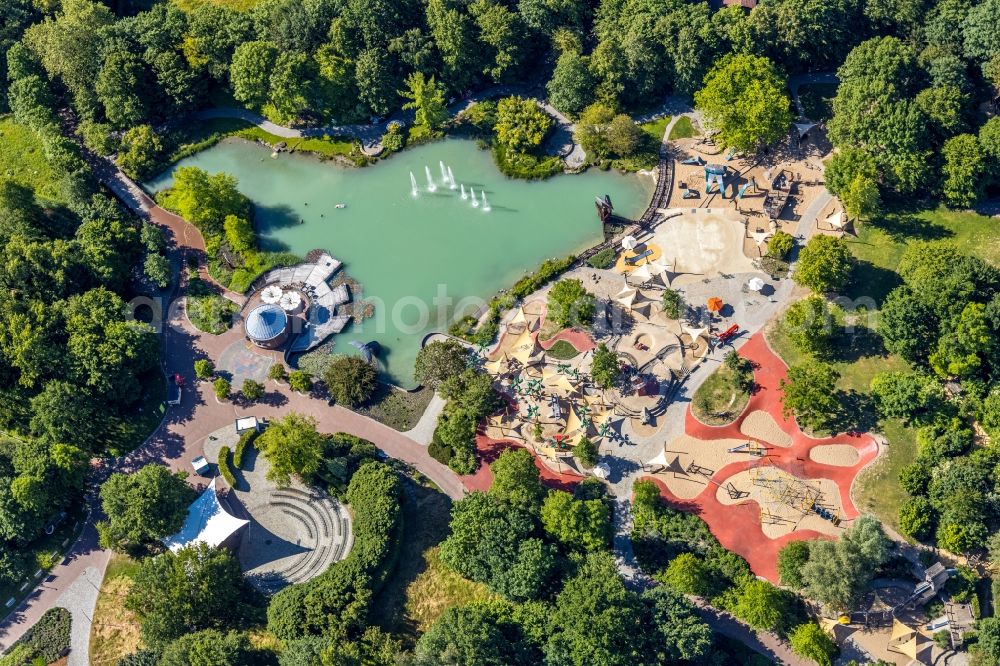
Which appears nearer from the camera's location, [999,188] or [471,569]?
[471,569]

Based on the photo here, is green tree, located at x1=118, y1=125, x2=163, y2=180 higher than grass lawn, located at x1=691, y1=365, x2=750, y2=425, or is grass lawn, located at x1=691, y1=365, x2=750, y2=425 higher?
green tree, located at x1=118, y1=125, x2=163, y2=180

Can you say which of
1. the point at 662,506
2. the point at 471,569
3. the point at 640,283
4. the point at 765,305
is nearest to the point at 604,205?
the point at 640,283

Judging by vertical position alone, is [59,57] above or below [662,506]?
above

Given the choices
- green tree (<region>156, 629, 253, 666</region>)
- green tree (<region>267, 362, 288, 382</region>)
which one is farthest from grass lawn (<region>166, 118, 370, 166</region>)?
green tree (<region>156, 629, 253, 666</region>)

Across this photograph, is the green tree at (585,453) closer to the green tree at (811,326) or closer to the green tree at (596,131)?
the green tree at (811,326)

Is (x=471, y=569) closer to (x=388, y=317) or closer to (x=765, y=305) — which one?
(x=388, y=317)

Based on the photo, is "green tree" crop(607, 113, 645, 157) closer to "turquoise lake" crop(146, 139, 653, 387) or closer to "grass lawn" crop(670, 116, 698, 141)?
"turquoise lake" crop(146, 139, 653, 387)

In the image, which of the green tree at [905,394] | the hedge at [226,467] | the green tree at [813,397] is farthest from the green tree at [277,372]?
the green tree at [905,394]
